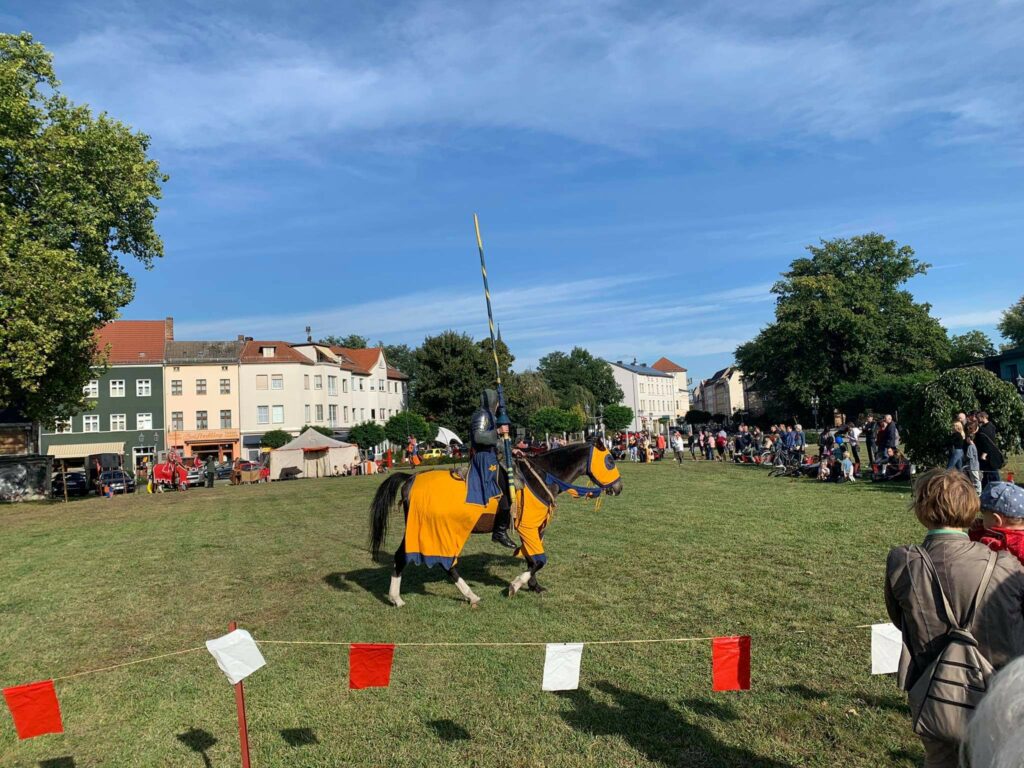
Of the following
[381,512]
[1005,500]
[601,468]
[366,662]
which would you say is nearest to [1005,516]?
[1005,500]

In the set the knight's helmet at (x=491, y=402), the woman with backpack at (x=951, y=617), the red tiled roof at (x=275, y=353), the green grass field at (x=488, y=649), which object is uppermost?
the red tiled roof at (x=275, y=353)

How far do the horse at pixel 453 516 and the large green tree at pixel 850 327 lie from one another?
48.3 meters

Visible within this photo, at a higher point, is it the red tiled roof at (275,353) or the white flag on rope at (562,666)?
the red tiled roof at (275,353)

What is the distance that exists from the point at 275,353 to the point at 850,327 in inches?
1828

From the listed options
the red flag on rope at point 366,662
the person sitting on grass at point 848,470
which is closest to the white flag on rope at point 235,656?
the red flag on rope at point 366,662

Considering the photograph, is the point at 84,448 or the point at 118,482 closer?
the point at 118,482

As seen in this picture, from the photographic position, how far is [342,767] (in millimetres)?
4422

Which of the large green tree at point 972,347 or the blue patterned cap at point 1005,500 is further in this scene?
the large green tree at point 972,347

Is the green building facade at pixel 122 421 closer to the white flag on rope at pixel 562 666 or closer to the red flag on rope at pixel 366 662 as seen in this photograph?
the red flag on rope at pixel 366 662

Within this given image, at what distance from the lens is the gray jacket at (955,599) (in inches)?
115

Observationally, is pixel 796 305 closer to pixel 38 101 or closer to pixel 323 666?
pixel 38 101

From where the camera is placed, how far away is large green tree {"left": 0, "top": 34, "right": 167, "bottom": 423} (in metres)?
21.8

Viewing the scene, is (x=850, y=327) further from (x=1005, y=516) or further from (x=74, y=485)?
(x=1005, y=516)

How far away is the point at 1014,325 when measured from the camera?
69750 millimetres
